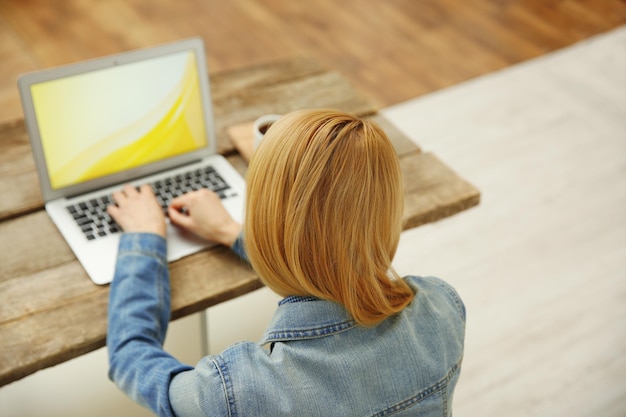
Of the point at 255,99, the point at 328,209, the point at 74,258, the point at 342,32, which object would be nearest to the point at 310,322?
the point at 328,209

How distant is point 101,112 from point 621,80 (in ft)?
7.99

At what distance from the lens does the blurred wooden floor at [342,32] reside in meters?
3.23

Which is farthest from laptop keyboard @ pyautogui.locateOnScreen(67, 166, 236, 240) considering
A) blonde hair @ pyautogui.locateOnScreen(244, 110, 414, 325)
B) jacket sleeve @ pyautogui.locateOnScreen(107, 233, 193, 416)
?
blonde hair @ pyautogui.locateOnScreen(244, 110, 414, 325)

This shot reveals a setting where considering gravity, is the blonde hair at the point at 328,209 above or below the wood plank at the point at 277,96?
above

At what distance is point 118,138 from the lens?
1521mm

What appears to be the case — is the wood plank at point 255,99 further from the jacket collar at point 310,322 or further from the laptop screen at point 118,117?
the jacket collar at point 310,322

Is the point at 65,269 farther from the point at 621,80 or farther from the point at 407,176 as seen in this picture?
the point at 621,80

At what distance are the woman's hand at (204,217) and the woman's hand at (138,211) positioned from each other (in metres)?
0.03

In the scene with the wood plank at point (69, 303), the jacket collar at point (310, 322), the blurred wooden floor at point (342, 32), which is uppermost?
the jacket collar at point (310, 322)

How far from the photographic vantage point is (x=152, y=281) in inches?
50.3

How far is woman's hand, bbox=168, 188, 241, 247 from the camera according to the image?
138cm

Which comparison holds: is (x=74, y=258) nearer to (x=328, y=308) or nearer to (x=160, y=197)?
(x=160, y=197)

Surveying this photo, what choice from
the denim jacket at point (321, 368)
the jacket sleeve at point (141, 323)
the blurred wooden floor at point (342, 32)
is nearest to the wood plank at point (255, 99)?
the jacket sleeve at point (141, 323)

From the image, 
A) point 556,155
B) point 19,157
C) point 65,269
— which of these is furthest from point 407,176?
point 556,155
